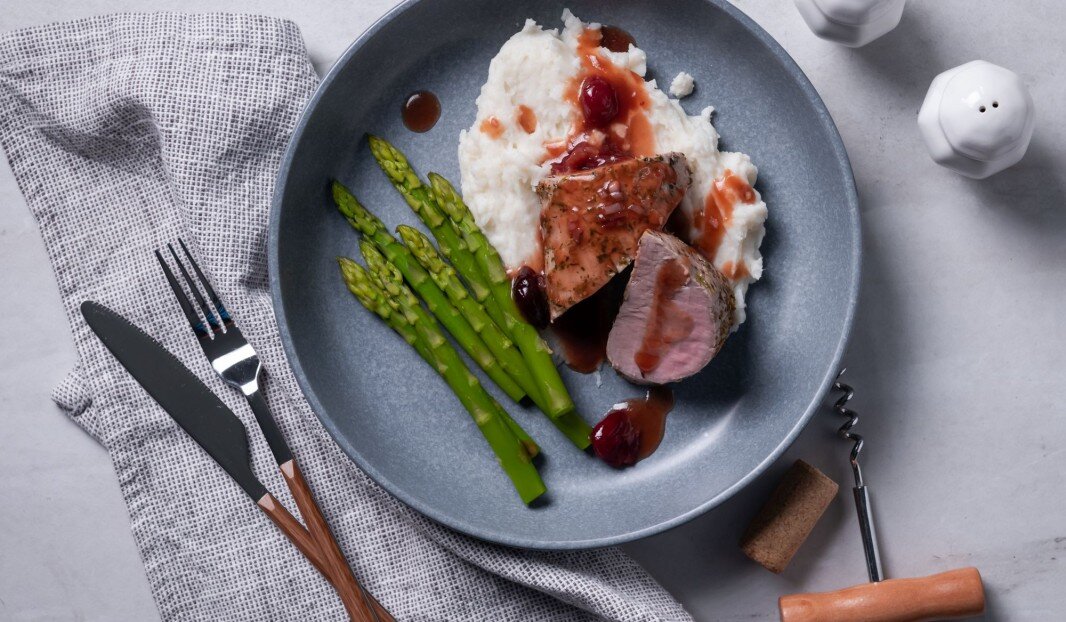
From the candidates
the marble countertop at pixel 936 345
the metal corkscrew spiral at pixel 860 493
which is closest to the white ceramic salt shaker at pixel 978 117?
the marble countertop at pixel 936 345

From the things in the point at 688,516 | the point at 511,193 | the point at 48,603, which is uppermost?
the point at 511,193

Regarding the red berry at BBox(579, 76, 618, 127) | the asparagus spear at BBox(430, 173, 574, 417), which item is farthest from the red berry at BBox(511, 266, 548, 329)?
the red berry at BBox(579, 76, 618, 127)

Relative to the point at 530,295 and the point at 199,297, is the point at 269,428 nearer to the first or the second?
the point at 199,297

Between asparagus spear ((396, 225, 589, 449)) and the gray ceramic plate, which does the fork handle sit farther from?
asparagus spear ((396, 225, 589, 449))

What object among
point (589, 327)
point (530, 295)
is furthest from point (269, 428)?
point (589, 327)

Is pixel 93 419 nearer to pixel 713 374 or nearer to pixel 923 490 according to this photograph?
pixel 713 374

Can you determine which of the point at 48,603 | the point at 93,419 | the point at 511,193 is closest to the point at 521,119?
the point at 511,193
